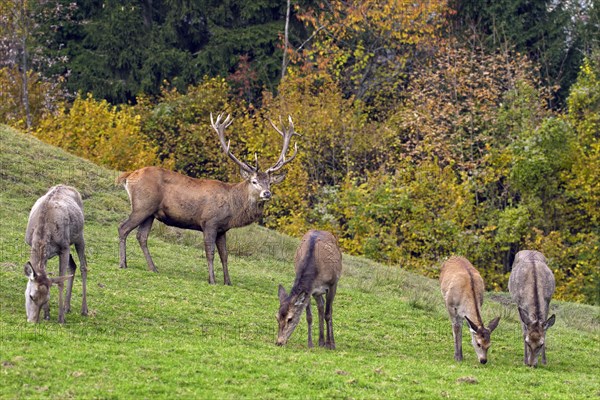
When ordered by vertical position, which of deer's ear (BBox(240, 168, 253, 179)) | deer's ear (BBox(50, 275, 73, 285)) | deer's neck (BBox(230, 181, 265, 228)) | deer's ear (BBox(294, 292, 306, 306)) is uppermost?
deer's ear (BBox(240, 168, 253, 179))

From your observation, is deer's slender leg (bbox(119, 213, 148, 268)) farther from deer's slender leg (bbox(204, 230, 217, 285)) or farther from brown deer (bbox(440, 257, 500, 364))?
brown deer (bbox(440, 257, 500, 364))

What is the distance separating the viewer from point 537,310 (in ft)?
54.5

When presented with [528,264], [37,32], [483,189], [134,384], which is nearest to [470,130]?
[483,189]

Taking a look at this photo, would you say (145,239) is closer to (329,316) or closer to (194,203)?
(194,203)

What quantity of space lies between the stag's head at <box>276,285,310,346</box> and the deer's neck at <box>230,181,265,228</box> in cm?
542

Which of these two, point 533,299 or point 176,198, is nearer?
point 533,299

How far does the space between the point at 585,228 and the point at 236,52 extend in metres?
17.2

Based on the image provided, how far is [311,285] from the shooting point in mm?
15539

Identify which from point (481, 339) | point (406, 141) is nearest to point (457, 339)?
point (481, 339)

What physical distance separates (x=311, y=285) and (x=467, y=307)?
2445mm

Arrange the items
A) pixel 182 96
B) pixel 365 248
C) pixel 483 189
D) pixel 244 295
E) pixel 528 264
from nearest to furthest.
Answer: pixel 528 264
pixel 244 295
pixel 365 248
pixel 483 189
pixel 182 96

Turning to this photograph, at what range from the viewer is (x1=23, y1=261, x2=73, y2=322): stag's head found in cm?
1473

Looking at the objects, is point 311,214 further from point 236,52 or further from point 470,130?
point 236,52

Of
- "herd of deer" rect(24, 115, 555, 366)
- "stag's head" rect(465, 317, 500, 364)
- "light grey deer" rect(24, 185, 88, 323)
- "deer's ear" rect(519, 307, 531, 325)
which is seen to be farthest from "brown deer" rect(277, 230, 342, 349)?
"light grey deer" rect(24, 185, 88, 323)
